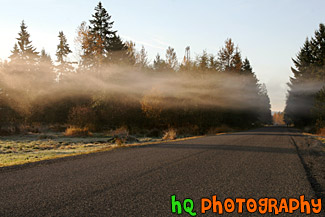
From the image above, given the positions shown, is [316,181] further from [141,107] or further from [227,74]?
[227,74]

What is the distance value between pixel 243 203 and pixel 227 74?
36.1 metres

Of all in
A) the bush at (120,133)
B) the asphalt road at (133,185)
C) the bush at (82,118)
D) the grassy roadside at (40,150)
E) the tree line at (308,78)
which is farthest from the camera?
the tree line at (308,78)

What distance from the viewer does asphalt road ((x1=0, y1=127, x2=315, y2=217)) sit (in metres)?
3.48

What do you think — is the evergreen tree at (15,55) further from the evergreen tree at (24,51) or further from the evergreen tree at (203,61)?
the evergreen tree at (203,61)

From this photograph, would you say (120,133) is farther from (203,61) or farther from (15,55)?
(15,55)

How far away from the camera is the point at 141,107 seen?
31516mm

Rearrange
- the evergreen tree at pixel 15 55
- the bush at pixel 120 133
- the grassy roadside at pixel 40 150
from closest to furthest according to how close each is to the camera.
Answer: the grassy roadside at pixel 40 150
the bush at pixel 120 133
the evergreen tree at pixel 15 55

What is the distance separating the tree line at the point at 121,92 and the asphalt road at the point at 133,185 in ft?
67.5

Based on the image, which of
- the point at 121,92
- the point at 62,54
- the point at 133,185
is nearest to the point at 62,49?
the point at 62,54

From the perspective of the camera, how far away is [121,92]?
107 feet

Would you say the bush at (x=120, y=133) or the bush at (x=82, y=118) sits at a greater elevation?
the bush at (x=82, y=118)

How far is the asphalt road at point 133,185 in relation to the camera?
11.4ft

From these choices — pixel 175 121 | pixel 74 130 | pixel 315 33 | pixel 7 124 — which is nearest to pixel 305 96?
pixel 315 33

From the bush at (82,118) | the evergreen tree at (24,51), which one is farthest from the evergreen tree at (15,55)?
the bush at (82,118)
